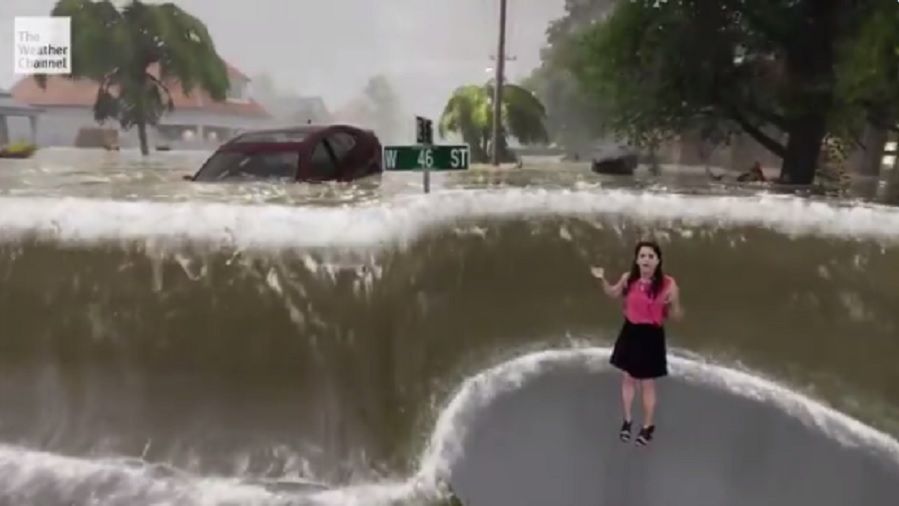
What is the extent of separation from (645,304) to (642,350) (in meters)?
0.08

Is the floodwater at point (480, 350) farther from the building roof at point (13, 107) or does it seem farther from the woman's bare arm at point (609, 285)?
the building roof at point (13, 107)

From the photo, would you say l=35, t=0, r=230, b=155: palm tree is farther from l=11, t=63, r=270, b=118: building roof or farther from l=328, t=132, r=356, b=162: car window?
l=328, t=132, r=356, b=162: car window

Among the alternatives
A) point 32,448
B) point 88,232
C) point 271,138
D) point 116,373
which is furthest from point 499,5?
point 32,448

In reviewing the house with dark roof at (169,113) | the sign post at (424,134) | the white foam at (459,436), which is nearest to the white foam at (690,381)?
the white foam at (459,436)

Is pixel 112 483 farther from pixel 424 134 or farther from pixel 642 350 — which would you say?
pixel 642 350

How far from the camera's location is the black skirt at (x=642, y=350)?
1493 mm

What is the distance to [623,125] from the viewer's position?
5.24 ft

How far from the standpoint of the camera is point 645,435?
1520 mm

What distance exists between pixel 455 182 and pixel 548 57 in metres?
0.30

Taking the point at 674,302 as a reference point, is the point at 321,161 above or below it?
above

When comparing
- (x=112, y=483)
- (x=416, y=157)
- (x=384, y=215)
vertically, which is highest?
(x=416, y=157)

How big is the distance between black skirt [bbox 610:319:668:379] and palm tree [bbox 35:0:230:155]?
0.87m

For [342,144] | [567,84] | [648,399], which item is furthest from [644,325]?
[342,144]

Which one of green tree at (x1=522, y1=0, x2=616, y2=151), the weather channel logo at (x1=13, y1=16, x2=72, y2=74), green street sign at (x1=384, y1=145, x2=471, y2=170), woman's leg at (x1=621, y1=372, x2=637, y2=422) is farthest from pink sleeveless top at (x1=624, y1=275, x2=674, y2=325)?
the weather channel logo at (x1=13, y1=16, x2=72, y2=74)
